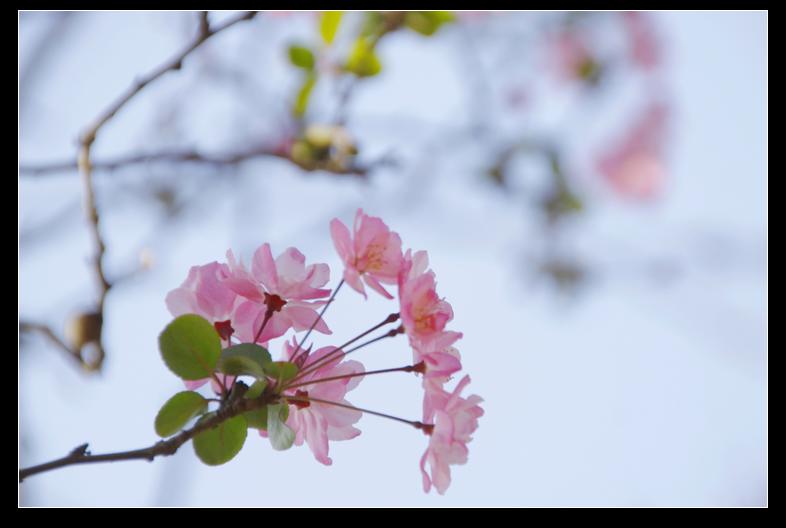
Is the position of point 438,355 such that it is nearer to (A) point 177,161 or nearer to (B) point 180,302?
(B) point 180,302

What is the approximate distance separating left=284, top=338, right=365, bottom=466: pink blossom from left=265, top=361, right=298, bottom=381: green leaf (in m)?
0.06

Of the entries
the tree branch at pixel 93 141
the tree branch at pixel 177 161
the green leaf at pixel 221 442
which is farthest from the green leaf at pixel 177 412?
the tree branch at pixel 177 161

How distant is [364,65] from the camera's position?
1.57 metres

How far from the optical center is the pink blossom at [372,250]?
700 mm

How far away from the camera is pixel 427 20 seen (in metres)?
1.59

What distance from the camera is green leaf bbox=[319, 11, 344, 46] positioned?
1.67 metres

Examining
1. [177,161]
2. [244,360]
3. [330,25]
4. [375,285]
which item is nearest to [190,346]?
[244,360]

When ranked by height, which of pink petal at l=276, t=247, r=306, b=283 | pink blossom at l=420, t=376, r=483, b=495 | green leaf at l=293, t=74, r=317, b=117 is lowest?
pink blossom at l=420, t=376, r=483, b=495

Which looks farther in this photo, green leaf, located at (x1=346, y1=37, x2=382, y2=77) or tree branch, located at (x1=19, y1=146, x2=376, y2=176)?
green leaf, located at (x1=346, y1=37, x2=382, y2=77)

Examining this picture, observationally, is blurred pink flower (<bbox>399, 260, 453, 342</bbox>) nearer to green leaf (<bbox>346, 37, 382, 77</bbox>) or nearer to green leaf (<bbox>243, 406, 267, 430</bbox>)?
green leaf (<bbox>243, 406, 267, 430</bbox>)

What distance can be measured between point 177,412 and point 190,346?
48 millimetres

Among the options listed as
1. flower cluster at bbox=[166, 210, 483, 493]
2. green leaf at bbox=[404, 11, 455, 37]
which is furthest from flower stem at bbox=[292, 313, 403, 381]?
green leaf at bbox=[404, 11, 455, 37]
